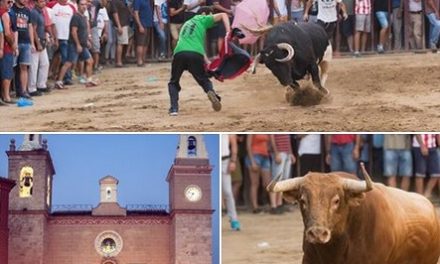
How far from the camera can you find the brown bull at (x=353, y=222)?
265 inches

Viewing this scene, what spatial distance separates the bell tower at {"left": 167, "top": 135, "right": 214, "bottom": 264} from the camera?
840 cm

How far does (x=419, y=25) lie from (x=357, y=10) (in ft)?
3.35

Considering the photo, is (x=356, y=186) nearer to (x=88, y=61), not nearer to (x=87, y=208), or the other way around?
(x=87, y=208)

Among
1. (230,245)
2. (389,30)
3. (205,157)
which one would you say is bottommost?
(230,245)

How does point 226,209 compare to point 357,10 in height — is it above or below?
below

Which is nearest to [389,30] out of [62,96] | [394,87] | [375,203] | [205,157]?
[394,87]

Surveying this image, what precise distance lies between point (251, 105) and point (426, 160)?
7.91 ft

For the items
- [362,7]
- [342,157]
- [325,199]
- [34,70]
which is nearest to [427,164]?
[342,157]

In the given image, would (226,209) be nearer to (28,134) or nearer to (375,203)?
(28,134)

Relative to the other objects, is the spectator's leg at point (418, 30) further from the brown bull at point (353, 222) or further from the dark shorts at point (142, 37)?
the brown bull at point (353, 222)

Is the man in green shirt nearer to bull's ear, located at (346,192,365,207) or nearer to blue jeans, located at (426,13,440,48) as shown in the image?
bull's ear, located at (346,192,365,207)

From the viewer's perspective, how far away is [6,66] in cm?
1223

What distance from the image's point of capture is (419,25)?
16.1 meters

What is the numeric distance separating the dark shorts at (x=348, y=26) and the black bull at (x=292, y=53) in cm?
394
